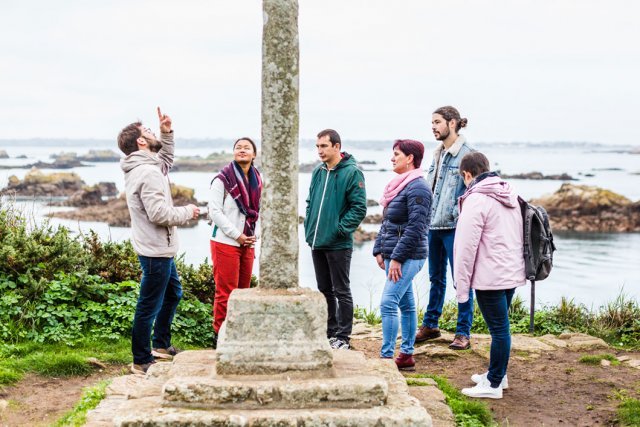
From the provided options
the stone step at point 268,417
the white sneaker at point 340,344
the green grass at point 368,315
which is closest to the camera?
the stone step at point 268,417

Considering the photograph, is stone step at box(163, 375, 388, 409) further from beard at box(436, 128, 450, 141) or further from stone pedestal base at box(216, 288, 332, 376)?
beard at box(436, 128, 450, 141)

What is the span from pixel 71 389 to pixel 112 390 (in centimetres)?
72

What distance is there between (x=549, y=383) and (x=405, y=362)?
1.36 m

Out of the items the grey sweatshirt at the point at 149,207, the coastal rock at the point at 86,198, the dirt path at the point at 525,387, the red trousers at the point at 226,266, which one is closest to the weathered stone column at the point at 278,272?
the grey sweatshirt at the point at 149,207

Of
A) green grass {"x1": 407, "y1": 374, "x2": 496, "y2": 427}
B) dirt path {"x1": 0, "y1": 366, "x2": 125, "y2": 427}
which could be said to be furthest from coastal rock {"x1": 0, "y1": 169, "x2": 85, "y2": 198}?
green grass {"x1": 407, "y1": 374, "x2": 496, "y2": 427}

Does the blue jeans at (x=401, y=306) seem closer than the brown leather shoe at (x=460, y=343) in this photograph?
Yes

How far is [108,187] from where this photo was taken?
136 feet

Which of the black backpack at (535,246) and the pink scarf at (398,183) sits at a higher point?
the pink scarf at (398,183)

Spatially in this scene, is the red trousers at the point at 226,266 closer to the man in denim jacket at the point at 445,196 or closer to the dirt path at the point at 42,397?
the dirt path at the point at 42,397

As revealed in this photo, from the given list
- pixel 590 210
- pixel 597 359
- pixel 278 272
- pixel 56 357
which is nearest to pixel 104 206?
pixel 590 210

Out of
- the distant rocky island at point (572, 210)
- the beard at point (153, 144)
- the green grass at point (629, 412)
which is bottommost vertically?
the distant rocky island at point (572, 210)

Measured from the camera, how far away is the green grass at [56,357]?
6070 millimetres

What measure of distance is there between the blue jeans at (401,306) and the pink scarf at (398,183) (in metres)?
0.58

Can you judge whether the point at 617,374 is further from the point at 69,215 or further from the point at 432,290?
the point at 69,215
